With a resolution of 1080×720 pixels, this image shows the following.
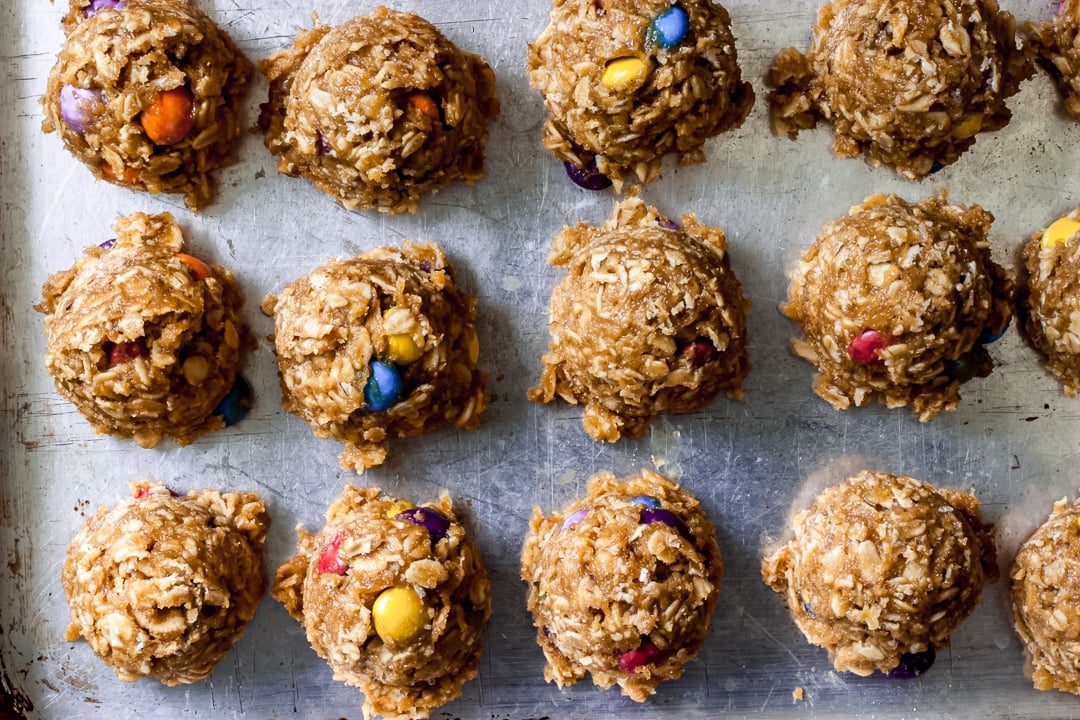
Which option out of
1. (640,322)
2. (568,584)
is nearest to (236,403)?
(568,584)

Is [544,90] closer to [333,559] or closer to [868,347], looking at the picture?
[868,347]

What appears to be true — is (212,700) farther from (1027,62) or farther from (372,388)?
(1027,62)

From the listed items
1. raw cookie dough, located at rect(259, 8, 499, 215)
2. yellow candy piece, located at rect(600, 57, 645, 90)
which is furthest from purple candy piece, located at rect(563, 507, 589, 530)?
yellow candy piece, located at rect(600, 57, 645, 90)

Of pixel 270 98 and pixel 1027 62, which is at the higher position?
pixel 1027 62

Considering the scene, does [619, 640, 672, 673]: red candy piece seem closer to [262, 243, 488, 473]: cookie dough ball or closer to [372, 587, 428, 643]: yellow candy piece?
[372, 587, 428, 643]: yellow candy piece

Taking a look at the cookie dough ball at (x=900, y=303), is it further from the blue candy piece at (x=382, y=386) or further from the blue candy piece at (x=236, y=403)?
the blue candy piece at (x=236, y=403)

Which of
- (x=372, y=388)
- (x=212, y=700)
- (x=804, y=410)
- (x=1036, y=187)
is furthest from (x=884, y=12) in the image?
(x=212, y=700)
